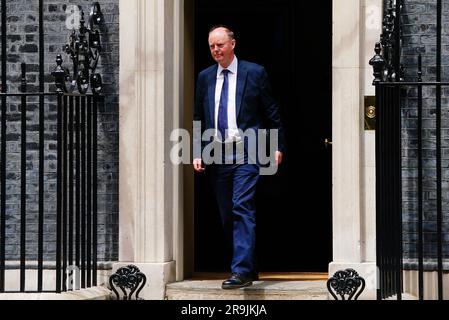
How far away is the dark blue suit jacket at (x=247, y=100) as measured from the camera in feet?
30.9

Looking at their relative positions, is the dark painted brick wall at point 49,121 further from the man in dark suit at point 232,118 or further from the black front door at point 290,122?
the black front door at point 290,122

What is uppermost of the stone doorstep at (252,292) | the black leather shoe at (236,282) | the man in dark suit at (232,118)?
the man in dark suit at (232,118)

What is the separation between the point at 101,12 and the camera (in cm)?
969

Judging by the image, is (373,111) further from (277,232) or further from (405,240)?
(277,232)

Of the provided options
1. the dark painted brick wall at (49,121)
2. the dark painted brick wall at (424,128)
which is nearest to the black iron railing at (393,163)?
the dark painted brick wall at (424,128)

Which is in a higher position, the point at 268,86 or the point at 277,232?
the point at 268,86

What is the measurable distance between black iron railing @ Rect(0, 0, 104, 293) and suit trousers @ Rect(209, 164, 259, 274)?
0.86 meters

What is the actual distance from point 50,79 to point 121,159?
780mm

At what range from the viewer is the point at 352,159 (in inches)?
365

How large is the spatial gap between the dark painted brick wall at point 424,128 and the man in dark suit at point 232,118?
0.86m

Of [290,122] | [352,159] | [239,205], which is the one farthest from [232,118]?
[290,122]

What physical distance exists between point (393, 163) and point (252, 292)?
50.8 inches

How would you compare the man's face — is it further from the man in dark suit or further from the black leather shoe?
the black leather shoe
